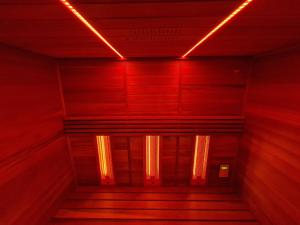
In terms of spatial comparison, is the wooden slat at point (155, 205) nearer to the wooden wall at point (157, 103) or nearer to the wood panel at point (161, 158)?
the wood panel at point (161, 158)

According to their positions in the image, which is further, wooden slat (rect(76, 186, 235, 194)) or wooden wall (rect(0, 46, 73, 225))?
wooden slat (rect(76, 186, 235, 194))

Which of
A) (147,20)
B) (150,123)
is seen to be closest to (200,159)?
(150,123)

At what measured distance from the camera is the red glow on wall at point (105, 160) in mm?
3393

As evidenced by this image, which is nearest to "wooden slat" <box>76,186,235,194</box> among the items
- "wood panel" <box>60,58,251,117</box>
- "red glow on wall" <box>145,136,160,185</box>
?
"red glow on wall" <box>145,136,160,185</box>

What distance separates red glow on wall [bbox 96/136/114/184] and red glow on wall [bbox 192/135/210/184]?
1.79 meters

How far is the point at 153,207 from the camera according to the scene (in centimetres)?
308

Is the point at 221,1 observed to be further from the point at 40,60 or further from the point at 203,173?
the point at 203,173

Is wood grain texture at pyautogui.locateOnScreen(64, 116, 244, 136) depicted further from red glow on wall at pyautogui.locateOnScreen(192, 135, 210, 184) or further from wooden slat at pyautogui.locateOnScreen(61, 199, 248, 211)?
wooden slat at pyautogui.locateOnScreen(61, 199, 248, 211)

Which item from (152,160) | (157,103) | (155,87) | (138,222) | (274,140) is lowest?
(138,222)

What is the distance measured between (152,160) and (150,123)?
33.2 inches

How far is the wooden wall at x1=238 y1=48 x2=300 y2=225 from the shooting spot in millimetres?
2070

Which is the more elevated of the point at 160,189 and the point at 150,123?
the point at 150,123

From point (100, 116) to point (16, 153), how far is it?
4.69ft

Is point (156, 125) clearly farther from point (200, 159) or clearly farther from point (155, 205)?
point (155, 205)
